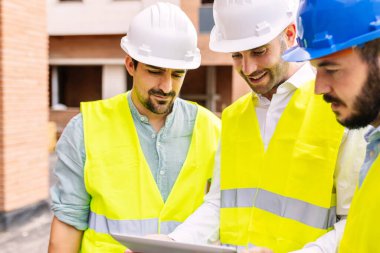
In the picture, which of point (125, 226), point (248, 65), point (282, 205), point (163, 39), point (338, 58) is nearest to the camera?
point (338, 58)

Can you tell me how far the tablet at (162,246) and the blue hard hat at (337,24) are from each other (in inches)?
28.5

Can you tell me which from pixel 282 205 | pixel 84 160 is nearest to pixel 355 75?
pixel 282 205

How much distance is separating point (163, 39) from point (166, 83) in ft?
0.78

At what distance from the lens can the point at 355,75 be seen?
1.49 meters

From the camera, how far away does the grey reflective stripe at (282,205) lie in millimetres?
1917

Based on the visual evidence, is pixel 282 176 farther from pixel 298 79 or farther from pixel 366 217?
pixel 366 217

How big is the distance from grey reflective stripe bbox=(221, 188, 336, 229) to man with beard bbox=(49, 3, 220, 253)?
12.5 inches

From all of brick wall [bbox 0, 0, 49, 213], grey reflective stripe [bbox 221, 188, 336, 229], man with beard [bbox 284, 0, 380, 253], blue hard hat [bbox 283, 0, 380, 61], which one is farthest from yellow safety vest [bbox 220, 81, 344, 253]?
brick wall [bbox 0, 0, 49, 213]

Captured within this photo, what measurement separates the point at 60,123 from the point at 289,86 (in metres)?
15.2

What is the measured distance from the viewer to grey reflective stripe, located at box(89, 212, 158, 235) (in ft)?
7.94

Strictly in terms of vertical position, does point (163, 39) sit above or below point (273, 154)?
above

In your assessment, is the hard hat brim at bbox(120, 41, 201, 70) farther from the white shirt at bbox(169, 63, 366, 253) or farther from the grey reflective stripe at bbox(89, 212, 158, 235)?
the grey reflective stripe at bbox(89, 212, 158, 235)

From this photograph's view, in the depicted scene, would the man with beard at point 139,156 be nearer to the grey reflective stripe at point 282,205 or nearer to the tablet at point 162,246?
the grey reflective stripe at point 282,205

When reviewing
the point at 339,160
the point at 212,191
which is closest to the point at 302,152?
the point at 339,160
